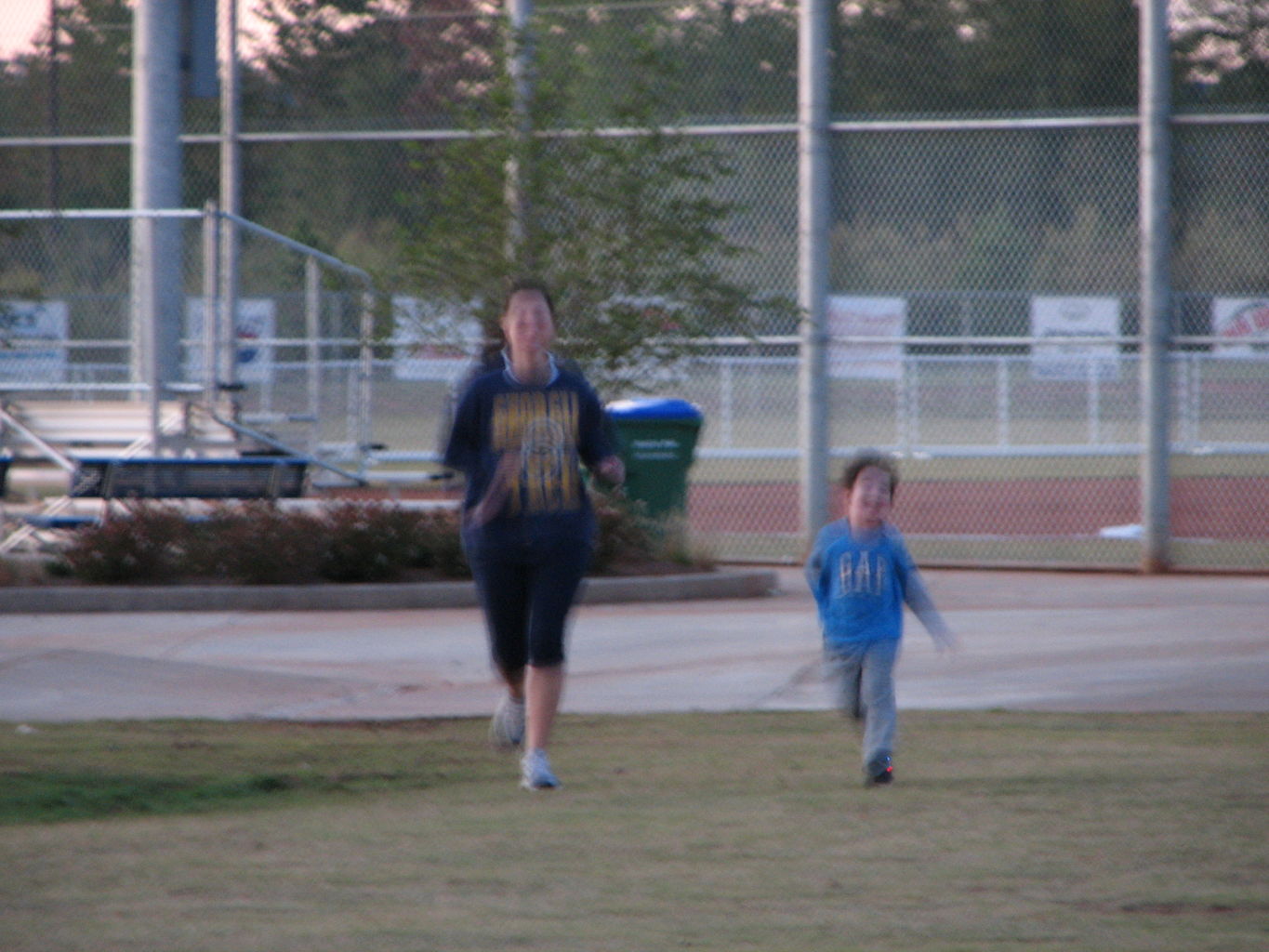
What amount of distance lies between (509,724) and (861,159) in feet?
26.2

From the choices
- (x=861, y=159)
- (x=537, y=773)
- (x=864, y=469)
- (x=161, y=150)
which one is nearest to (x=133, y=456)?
(x=161, y=150)

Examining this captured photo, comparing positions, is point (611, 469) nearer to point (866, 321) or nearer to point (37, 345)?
point (866, 321)

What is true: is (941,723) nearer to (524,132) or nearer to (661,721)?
(661,721)

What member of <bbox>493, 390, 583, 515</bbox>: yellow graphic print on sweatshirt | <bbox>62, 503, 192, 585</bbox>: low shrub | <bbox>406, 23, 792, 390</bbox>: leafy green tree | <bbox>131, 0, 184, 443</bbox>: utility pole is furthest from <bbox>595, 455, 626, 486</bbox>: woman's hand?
<bbox>131, 0, 184, 443</bbox>: utility pole

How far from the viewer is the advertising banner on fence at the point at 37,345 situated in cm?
1491

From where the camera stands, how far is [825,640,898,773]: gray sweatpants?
5.62m

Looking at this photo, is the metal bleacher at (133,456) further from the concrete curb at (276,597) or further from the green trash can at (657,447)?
the green trash can at (657,447)

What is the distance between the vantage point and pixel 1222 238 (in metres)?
12.7

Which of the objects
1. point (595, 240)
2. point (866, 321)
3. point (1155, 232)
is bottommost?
point (866, 321)

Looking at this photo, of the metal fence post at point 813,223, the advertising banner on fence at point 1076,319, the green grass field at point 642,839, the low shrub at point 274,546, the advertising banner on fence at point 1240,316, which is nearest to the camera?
the green grass field at point 642,839

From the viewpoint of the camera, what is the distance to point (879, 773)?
5.61 meters

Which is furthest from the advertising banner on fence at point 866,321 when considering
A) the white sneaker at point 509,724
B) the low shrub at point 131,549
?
the white sneaker at point 509,724

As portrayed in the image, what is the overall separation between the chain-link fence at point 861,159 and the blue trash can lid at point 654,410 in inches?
8.6

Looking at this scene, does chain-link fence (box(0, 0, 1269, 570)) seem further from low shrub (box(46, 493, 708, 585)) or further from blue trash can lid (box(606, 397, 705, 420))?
low shrub (box(46, 493, 708, 585))
